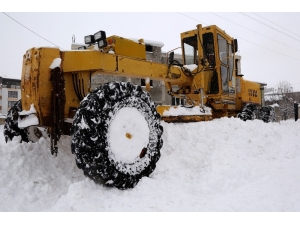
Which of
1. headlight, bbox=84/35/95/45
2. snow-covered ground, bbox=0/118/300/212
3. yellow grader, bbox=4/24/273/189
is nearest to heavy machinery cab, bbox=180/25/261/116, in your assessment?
snow-covered ground, bbox=0/118/300/212

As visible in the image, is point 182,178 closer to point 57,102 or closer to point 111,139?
point 111,139

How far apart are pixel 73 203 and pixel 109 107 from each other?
1.20 m

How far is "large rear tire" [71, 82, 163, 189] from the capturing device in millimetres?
3090

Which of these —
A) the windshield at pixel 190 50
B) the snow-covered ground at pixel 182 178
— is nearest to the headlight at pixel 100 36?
the snow-covered ground at pixel 182 178

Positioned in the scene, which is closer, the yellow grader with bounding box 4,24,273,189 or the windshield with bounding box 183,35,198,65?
the yellow grader with bounding box 4,24,273,189

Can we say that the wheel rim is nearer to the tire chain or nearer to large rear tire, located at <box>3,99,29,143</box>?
the tire chain

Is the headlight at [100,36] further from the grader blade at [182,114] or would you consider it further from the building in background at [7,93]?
the building in background at [7,93]

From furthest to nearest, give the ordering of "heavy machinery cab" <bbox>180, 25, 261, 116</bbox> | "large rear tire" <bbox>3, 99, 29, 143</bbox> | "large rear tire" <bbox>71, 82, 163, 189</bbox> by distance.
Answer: "heavy machinery cab" <bbox>180, 25, 261, 116</bbox>, "large rear tire" <bbox>3, 99, 29, 143</bbox>, "large rear tire" <bbox>71, 82, 163, 189</bbox>

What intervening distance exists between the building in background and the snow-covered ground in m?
57.5

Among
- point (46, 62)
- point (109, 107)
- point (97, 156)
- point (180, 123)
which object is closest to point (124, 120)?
point (109, 107)

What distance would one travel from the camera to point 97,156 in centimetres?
313

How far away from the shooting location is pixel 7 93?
55.2m

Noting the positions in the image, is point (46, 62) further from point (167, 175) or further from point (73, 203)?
point (167, 175)

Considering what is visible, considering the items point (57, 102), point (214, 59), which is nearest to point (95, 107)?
point (57, 102)
